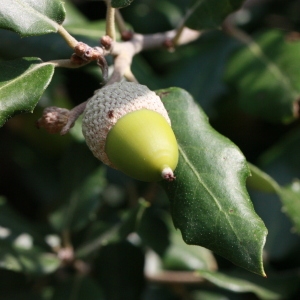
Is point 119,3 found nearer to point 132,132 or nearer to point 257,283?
point 132,132

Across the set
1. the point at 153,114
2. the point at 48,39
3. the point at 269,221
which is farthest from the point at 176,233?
the point at 153,114

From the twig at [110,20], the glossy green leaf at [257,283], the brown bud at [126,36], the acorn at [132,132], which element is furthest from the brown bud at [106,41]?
the glossy green leaf at [257,283]

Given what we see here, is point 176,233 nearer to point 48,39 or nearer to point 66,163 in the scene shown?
point 66,163

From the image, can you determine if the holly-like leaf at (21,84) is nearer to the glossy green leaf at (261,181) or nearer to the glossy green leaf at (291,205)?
the glossy green leaf at (261,181)

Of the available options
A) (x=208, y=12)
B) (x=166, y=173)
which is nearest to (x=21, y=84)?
(x=166, y=173)

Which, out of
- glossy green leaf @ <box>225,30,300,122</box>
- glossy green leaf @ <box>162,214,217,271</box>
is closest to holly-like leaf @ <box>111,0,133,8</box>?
glossy green leaf @ <box>225,30,300,122</box>

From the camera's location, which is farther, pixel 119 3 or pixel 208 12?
pixel 208 12

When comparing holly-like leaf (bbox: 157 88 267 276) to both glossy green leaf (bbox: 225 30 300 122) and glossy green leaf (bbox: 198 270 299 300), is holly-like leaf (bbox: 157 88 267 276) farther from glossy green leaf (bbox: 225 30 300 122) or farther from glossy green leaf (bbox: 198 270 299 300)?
glossy green leaf (bbox: 225 30 300 122)

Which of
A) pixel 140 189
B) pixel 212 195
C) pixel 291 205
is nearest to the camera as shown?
A: pixel 212 195
